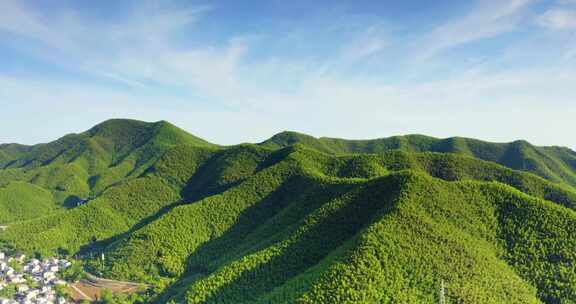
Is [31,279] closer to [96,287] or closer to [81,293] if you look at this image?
[81,293]

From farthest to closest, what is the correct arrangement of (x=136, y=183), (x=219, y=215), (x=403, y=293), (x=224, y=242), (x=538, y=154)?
(x=538, y=154), (x=136, y=183), (x=219, y=215), (x=224, y=242), (x=403, y=293)

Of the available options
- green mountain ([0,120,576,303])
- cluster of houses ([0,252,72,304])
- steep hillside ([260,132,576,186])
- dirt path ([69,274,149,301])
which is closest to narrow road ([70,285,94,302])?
dirt path ([69,274,149,301])

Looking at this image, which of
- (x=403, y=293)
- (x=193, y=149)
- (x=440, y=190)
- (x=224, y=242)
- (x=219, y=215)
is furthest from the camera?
(x=193, y=149)

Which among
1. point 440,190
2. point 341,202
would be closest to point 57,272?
point 341,202

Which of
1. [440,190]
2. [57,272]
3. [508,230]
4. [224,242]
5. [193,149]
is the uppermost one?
[193,149]

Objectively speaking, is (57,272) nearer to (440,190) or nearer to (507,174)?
(440,190)

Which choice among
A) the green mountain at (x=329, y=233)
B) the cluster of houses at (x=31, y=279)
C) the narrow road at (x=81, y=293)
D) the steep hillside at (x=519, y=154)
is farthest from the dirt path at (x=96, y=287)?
the steep hillside at (x=519, y=154)

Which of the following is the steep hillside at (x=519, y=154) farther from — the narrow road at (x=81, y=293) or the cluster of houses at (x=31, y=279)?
the narrow road at (x=81, y=293)
